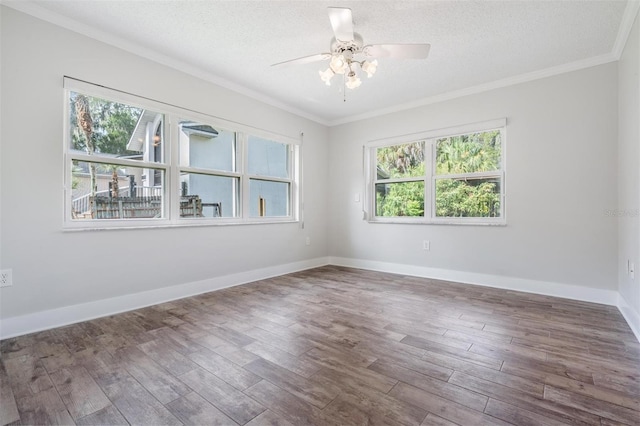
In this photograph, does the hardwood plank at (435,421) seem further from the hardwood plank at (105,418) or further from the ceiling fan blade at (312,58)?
the ceiling fan blade at (312,58)

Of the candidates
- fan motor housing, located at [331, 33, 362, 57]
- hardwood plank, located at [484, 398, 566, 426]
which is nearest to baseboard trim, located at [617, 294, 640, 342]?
hardwood plank, located at [484, 398, 566, 426]

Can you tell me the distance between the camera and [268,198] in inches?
173

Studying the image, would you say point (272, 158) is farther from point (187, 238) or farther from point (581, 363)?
point (581, 363)

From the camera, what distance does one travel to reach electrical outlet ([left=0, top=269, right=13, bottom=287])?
222 cm

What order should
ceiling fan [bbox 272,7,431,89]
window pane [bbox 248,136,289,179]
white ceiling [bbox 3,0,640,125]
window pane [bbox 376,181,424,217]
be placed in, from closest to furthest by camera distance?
ceiling fan [bbox 272,7,431,89] < white ceiling [bbox 3,0,640,125] < window pane [bbox 248,136,289,179] < window pane [bbox 376,181,424,217]

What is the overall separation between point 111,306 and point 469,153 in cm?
439

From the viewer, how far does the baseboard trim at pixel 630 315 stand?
7.34 feet

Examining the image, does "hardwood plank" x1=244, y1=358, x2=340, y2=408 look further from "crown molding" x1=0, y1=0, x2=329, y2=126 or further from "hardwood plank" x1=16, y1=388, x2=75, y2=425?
"crown molding" x1=0, y1=0, x2=329, y2=126

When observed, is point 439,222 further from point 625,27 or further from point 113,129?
point 113,129

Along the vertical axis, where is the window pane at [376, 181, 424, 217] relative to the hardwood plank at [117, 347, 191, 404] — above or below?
above

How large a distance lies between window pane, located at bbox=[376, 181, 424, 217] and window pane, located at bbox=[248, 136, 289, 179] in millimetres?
1561

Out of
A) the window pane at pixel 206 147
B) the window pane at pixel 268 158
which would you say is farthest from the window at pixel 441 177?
the window pane at pixel 206 147

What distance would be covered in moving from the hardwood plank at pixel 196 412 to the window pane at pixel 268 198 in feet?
9.08

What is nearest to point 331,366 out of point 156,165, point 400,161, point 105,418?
point 105,418
